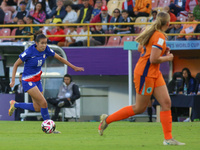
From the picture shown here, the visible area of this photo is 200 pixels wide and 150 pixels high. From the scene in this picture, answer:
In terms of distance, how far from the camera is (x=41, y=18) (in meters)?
19.6

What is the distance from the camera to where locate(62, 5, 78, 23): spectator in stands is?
18.6m

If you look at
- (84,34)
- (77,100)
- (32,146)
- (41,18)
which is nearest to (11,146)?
(32,146)

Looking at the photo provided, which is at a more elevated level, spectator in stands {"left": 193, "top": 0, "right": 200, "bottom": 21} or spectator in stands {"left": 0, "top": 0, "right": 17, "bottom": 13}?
spectator in stands {"left": 0, "top": 0, "right": 17, "bottom": 13}

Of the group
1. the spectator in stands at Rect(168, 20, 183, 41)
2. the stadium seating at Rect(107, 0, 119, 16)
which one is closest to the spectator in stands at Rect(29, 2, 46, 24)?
the stadium seating at Rect(107, 0, 119, 16)

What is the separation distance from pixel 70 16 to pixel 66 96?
4887mm

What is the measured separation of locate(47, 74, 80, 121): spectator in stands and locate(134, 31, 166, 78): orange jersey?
883 centimetres

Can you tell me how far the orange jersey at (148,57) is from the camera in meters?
5.99

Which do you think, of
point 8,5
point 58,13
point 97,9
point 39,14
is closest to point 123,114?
point 97,9

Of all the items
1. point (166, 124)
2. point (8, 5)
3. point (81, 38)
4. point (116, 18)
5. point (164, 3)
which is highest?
point (8, 5)

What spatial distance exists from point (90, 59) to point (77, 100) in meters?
1.87

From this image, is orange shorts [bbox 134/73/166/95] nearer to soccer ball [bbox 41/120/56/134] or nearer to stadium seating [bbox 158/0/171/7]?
soccer ball [bbox 41/120/56/134]

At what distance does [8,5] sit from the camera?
21.4 meters

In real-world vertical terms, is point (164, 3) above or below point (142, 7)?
above

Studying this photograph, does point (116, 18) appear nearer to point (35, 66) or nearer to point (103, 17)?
point (103, 17)
